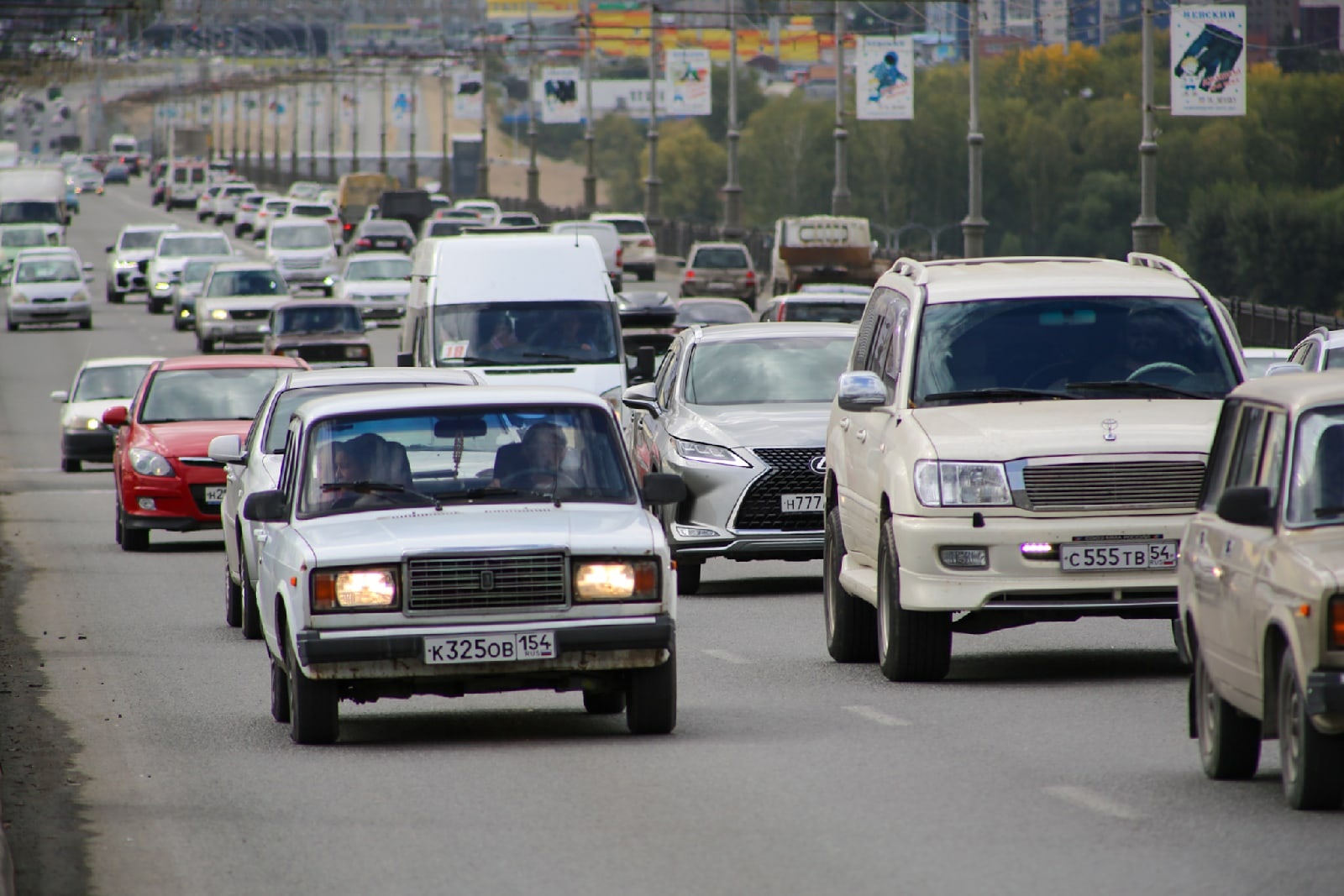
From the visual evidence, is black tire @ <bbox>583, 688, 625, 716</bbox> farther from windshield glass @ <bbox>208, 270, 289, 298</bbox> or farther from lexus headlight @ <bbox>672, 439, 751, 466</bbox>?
windshield glass @ <bbox>208, 270, 289, 298</bbox>

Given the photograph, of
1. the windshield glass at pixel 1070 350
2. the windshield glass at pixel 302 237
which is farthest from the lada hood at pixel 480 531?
the windshield glass at pixel 302 237

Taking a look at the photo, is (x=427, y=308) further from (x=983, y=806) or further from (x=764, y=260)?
(x=764, y=260)

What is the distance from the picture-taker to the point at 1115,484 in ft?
39.2

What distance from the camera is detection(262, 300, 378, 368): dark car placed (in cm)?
4250

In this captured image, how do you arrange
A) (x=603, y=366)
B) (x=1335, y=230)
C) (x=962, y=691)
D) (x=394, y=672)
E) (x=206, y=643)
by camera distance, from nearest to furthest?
(x=394, y=672) < (x=962, y=691) < (x=206, y=643) < (x=603, y=366) < (x=1335, y=230)

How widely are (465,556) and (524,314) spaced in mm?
15682

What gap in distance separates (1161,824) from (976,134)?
138 ft

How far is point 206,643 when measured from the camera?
51.1 feet

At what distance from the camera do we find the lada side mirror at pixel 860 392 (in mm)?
12594

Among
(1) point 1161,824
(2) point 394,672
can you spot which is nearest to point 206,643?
(2) point 394,672

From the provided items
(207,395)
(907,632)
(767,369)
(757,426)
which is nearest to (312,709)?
(907,632)

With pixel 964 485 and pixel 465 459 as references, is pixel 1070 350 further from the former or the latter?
pixel 465 459

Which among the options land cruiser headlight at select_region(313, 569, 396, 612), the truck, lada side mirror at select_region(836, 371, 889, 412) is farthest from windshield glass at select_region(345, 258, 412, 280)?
land cruiser headlight at select_region(313, 569, 396, 612)

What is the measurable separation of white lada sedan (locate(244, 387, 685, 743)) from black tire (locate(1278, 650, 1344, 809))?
9.12ft
